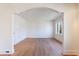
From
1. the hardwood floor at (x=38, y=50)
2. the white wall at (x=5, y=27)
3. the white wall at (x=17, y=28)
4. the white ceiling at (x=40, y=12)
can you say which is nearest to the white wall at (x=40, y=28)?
the white wall at (x=17, y=28)

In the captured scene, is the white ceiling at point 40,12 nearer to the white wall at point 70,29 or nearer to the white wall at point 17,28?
the white wall at point 17,28

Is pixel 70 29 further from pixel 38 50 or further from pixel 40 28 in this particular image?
pixel 40 28

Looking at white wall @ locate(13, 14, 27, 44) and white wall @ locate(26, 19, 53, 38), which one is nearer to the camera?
white wall @ locate(13, 14, 27, 44)

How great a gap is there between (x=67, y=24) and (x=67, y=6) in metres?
0.77

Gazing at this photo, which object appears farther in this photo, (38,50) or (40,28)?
(40,28)

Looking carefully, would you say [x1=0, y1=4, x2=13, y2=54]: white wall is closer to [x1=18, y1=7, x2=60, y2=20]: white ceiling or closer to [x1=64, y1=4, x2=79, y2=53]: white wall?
[x1=18, y1=7, x2=60, y2=20]: white ceiling

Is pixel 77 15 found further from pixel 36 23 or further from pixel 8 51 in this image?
pixel 36 23

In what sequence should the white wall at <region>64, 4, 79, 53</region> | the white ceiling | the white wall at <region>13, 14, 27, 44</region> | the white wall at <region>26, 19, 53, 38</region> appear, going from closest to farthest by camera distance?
the white wall at <region>64, 4, 79, 53</region>
the white ceiling
the white wall at <region>13, 14, 27, 44</region>
the white wall at <region>26, 19, 53, 38</region>

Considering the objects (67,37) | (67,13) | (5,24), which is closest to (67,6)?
(67,13)

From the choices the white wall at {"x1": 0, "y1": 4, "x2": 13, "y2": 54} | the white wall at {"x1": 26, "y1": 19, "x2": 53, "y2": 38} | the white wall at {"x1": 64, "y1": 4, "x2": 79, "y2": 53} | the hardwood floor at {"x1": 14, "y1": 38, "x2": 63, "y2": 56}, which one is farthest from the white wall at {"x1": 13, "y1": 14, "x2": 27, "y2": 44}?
the white wall at {"x1": 26, "y1": 19, "x2": 53, "y2": 38}

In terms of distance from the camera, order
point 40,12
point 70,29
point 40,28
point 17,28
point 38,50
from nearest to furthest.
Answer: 1. point 70,29
2. point 38,50
3. point 40,12
4. point 17,28
5. point 40,28

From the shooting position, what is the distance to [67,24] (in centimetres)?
574

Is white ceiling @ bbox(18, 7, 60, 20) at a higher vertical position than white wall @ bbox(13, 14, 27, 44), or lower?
higher

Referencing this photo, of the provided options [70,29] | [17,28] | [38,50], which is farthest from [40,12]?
[70,29]
